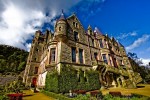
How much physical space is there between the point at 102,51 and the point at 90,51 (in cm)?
404

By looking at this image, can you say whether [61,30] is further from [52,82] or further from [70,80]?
[52,82]

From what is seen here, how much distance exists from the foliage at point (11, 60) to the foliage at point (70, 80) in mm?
39421

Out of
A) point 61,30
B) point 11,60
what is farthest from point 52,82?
point 11,60

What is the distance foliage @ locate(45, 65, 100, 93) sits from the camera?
1855 cm

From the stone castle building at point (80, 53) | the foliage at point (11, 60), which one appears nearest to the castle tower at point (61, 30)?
the stone castle building at point (80, 53)

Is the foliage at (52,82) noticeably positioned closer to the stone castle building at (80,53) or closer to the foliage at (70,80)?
the foliage at (70,80)

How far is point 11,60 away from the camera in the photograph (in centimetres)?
5722

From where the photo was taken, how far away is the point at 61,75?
18922mm

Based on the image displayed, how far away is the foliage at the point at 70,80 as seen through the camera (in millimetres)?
18547

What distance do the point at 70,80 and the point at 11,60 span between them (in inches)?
1944

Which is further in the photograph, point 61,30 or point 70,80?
point 61,30

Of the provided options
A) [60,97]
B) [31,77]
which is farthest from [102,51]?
[31,77]

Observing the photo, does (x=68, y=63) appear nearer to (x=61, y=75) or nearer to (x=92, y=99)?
(x=61, y=75)

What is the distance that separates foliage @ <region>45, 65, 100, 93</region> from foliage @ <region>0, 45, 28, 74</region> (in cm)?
3942
